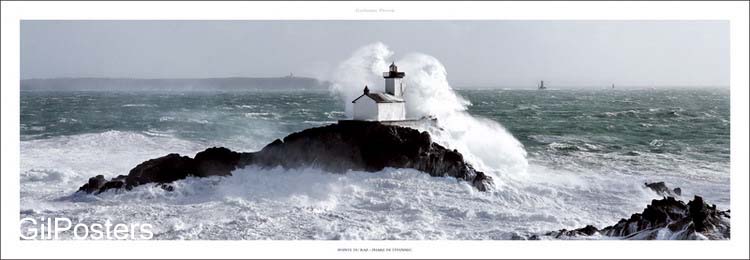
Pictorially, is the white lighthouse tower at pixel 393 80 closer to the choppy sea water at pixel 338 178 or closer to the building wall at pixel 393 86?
the building wall at pixel 393 86

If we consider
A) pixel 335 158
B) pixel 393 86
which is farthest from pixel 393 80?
pixel 335 158

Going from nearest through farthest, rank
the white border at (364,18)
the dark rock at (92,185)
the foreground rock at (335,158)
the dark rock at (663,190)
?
the white border at (364,18) < the dark rock at (92,185) < the foreground rock at (335,158) < the dark rock at (663,190)

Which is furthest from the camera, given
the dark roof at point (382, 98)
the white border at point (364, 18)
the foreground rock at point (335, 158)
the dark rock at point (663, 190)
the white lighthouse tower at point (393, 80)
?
the white lighthouse tower at point (393, 80)

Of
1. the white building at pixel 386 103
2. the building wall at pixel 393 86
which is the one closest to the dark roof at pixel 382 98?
the white building at pixel 386 103

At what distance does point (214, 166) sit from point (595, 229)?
5.93 meters

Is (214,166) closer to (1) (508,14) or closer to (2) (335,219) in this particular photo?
(2) (335,219)

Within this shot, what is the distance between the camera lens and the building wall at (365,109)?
13.3m

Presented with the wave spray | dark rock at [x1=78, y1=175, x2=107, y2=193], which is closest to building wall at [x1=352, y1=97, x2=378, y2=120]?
the wave spray

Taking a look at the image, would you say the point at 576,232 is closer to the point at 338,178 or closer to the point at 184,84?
the point at 338,178

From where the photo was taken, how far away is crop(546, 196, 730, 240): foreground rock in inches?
436

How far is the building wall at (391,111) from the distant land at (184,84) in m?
1.37

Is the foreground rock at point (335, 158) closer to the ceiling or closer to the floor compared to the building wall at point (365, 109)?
closer to the floor

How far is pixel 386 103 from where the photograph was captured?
1345 cm

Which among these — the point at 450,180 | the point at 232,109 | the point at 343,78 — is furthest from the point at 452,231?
the point at 232,109
